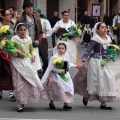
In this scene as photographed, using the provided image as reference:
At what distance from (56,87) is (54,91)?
80mm

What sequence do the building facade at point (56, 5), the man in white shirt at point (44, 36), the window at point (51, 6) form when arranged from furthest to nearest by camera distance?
the window at point (51, 6), the building facade at point (56, 5), the man in white shirt at point (44, 36)

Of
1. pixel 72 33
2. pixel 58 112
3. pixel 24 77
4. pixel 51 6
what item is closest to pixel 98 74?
pixel 58 112

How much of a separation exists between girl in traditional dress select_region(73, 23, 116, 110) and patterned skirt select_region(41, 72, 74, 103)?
520 millimetres

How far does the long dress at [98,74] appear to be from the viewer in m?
9.55

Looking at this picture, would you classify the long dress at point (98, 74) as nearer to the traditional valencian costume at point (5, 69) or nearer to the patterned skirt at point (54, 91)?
the patterned skirt at point (54, 91)

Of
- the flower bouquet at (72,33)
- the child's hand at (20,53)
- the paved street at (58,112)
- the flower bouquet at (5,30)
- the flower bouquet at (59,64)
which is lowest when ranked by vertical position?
the paved street at (58,112)

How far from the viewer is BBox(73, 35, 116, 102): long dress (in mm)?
9547

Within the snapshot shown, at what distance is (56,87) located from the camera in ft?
30.6

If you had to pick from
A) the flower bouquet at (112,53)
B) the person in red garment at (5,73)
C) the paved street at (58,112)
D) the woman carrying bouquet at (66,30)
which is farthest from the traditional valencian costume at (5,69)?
the woman carrying bouquet at (66,30)

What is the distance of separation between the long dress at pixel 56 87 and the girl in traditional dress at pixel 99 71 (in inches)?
17.4

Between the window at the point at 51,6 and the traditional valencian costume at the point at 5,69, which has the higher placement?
the window at the point at 51,6

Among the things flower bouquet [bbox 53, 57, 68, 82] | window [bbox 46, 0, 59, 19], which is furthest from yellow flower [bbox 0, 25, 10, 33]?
window [bbox 46, 0, 59, 19]

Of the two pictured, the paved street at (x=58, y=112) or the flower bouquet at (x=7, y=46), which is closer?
the paved street at (x=58, y=112)

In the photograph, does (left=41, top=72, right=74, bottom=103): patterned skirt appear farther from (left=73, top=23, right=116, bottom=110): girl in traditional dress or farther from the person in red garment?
the person in red garment
